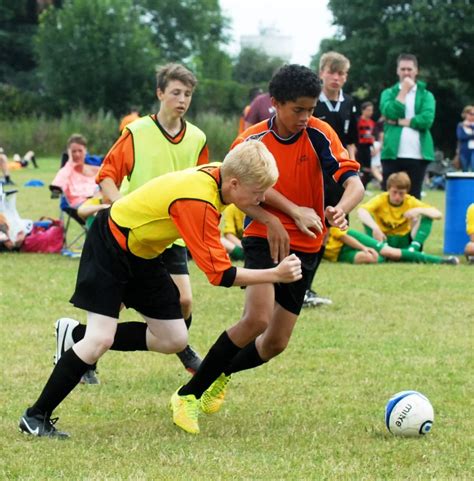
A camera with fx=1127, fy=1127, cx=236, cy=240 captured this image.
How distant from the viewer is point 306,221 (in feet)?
18.3

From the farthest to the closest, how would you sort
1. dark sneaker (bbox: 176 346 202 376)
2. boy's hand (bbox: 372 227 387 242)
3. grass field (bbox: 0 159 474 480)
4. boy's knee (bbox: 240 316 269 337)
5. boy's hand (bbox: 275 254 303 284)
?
boy's hand (bbox: 372 227 387 242) → dark sneaker (bbox: 176 346 202 376) → boy's knee (bbox: 240 316 269 337) → boy's hand (bbox: 275 254 303 284) → grass field (bbox: 0 159 474 480)

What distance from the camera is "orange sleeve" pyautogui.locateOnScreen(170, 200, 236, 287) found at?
490 cm

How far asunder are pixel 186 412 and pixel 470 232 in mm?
7143

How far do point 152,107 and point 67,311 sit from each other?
42.9 metres

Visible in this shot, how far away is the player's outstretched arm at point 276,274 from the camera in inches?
191

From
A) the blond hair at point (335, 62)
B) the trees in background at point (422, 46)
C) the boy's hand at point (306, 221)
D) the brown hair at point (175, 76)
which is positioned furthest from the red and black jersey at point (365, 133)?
the trees in background at point (422, 46)

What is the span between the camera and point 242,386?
644 centimetres

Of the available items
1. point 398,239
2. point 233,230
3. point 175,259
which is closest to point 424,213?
point 398,239

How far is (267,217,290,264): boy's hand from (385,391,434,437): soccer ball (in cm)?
90

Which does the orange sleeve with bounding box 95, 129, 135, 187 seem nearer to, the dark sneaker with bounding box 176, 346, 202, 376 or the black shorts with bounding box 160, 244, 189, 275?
the black shorts with bounding box 160, 244, 189, 275

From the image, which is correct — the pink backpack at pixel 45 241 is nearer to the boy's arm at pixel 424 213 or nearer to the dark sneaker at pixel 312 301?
the boy's arm at pixel 424 213

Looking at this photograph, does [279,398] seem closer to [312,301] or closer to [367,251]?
[312,301]

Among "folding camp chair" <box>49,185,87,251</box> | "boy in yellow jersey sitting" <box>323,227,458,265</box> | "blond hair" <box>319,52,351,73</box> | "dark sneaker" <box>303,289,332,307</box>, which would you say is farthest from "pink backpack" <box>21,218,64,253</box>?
"blond hair" <box>319,52,351,73</box>

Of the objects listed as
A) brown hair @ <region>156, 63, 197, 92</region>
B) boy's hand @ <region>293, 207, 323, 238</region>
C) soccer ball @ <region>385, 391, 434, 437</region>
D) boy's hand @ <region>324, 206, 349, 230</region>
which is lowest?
soccer ball @ <region>385, 391, 434, 437</region>
